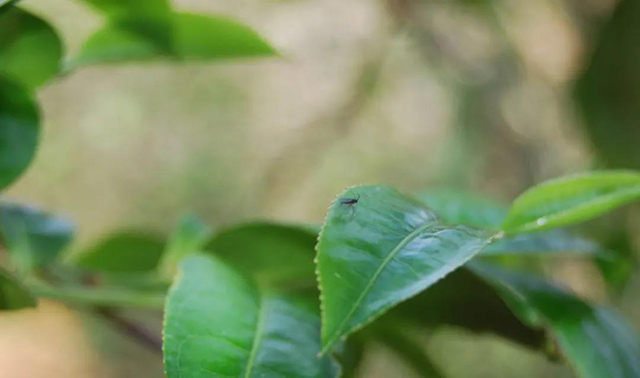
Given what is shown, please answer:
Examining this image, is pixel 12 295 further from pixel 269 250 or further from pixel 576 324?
pixel 576 324

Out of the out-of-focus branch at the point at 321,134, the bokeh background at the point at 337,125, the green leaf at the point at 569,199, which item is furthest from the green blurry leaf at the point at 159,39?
the out-of-focus branch at the point at 321,134

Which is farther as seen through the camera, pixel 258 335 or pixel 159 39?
pixel 159 39

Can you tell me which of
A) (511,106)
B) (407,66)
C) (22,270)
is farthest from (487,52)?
(22,270)

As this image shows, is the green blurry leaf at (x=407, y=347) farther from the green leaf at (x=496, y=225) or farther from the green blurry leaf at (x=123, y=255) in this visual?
the green blurry leaf at (x=123, y=255)

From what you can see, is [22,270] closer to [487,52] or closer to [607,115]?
[607,115]

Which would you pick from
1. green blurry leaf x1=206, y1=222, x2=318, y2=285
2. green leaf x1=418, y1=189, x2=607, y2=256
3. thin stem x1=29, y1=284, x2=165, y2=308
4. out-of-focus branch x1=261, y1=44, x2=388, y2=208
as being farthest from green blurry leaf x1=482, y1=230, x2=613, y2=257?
out-of-focus branch x1=261, y1=44, x2=388, y2=208

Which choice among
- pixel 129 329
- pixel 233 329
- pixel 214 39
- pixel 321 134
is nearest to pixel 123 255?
pixel 129 329

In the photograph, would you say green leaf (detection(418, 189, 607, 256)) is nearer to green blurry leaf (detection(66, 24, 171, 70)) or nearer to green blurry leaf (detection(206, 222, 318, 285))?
green blurry leaf (detection(206, 222, 318, 285))
